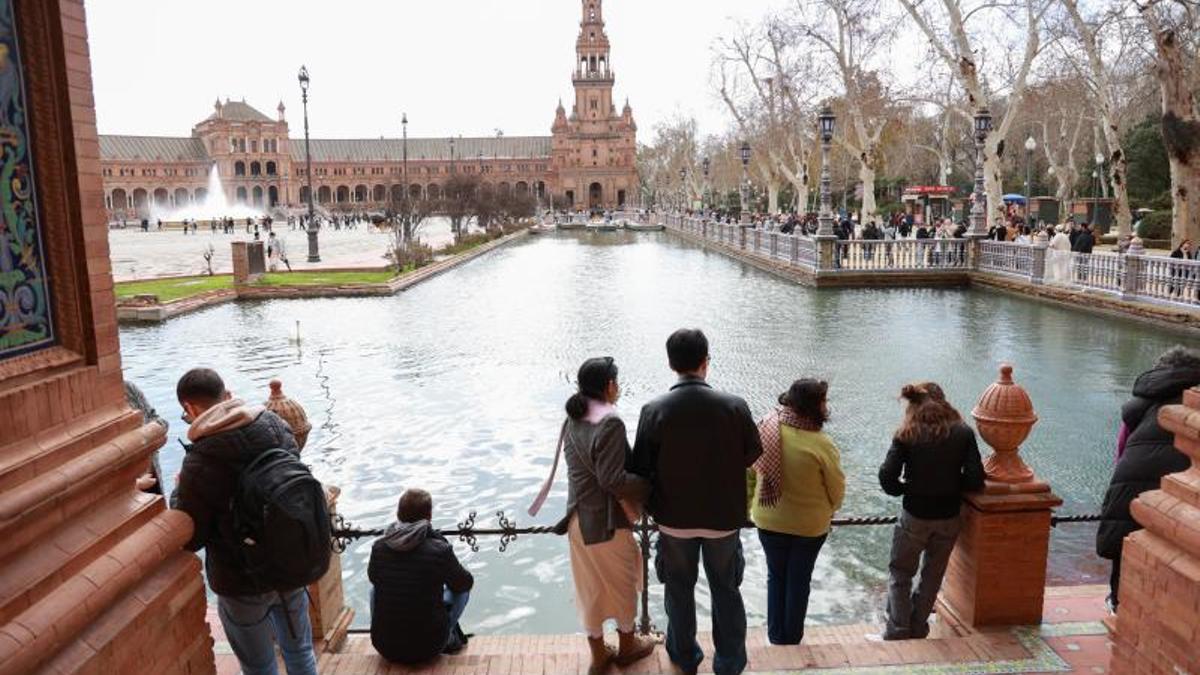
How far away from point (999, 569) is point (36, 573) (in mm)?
4108

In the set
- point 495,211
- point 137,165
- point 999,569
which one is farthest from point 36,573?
point 137,165

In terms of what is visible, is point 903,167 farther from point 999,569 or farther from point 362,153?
point 362,153

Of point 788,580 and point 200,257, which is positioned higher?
point 788,580

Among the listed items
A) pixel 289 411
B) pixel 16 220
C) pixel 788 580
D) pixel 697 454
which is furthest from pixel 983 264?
pixel 16 220

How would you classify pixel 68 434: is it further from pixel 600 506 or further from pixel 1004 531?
pixel 1004 531

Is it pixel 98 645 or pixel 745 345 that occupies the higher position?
pixel 98 645

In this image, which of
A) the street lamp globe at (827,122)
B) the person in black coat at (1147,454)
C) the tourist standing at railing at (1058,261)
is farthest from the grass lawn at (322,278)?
the person in black coat at (1147,454)

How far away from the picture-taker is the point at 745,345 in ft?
51.4

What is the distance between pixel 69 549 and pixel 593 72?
137962mm

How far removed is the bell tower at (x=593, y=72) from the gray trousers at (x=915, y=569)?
440ft

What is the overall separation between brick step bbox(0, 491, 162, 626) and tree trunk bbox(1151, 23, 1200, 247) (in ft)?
70.3

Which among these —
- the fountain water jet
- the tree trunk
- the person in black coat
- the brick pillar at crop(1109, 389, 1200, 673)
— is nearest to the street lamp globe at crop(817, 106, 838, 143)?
the tree trunk

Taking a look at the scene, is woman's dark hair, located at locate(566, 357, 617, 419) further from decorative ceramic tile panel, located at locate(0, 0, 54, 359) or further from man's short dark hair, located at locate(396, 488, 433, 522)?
decorative ceramic tile panel, located at locate(0, 0, 54, 359)

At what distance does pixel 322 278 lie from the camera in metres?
27.6
